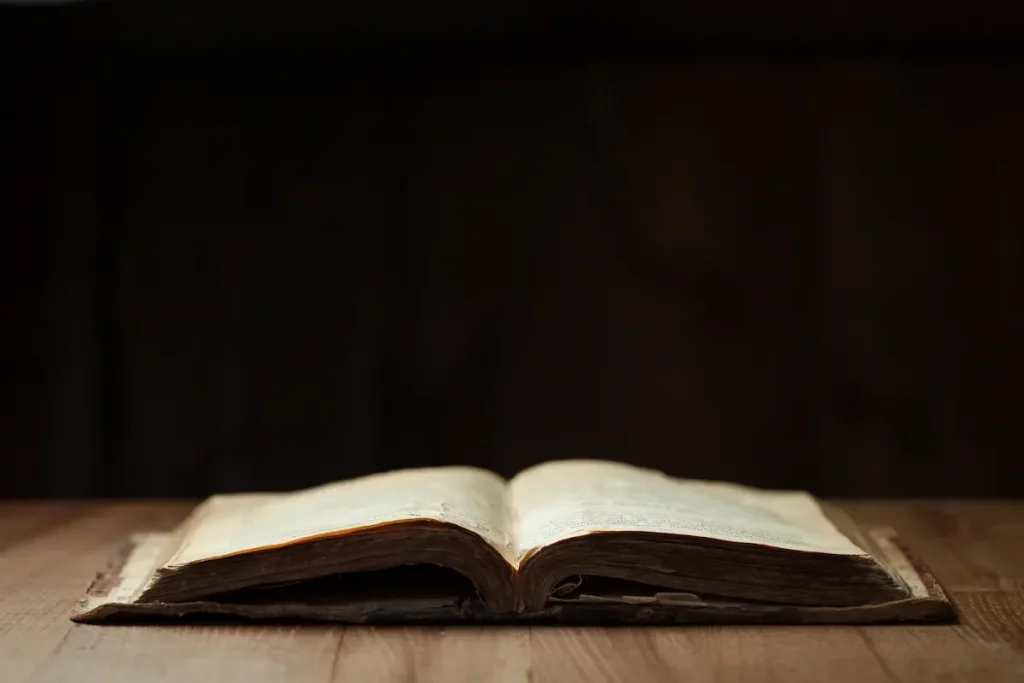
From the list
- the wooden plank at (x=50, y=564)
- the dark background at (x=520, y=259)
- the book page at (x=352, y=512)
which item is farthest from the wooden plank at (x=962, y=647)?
the dark background at (x=520, y=259)

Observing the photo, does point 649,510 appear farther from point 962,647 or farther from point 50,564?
point 50,564

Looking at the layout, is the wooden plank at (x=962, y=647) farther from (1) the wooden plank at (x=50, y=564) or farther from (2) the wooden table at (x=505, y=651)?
(1) the wooden plank at (x=50, y=564)

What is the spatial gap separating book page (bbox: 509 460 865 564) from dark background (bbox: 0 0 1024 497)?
2.14ft

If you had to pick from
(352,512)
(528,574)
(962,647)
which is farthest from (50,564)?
(962,647)

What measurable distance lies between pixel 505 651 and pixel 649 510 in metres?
0.21

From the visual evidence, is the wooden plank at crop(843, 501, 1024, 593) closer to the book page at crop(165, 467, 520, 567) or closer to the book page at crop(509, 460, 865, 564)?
the book page at crop(509, 460, 865, 564)

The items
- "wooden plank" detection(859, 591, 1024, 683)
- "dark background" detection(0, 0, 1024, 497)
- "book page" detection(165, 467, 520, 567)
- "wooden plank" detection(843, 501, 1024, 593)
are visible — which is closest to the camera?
"wooden plank" detection(859, 591, 1024, 683)

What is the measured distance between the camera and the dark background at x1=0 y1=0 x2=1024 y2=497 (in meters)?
1.88

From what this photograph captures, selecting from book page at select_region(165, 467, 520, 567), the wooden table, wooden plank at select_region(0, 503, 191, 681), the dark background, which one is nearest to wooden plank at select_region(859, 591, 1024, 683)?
the wooden table

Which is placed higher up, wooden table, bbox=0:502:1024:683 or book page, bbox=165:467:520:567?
book page, bbox=165:467:520:567

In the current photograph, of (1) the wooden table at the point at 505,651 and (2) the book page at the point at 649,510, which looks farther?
(2) the book page at the point at 649,510

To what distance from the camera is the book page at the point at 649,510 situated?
0.95 meters

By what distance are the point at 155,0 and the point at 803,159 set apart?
1150 mm

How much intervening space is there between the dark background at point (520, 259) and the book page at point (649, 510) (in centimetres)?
65
